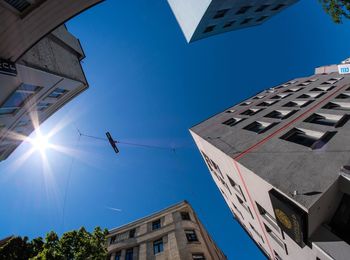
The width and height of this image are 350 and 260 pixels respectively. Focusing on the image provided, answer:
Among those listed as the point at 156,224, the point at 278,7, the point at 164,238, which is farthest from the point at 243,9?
the point at 156,224

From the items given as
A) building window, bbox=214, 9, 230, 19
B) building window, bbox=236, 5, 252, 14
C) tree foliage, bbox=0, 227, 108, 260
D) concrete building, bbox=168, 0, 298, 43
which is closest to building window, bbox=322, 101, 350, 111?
concrete building, bbox=168, 0, 298, 43

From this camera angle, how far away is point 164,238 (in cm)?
1853

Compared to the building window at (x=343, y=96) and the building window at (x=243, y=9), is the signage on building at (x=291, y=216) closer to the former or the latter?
the building window at (x=343, y=96)

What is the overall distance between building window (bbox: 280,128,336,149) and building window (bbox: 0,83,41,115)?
→ 59.0 ft

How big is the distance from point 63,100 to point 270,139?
21702mm

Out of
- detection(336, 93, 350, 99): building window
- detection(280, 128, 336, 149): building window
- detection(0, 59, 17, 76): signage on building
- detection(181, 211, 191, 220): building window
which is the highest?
detection(0, 59, 17, 76): signage on building

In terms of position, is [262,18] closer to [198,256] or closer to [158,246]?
[198,256]

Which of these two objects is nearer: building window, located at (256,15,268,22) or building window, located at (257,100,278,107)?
building window, located at (257,100,278,107)

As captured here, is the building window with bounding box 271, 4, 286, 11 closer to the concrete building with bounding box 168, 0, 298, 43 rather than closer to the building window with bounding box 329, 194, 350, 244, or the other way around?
the concrete building with bounding box 168, 0, 298, 43

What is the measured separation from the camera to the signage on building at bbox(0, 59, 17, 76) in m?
9.05

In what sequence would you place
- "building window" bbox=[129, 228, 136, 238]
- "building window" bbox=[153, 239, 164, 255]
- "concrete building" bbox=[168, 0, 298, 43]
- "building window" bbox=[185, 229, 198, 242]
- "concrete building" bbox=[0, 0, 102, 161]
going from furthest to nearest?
"building window" bbox=[129, 228, 136, 238], "concrete building" bbox=[168, 0, 298, 43], "building window" bbox=[185, 229, 198, 242], "building window" bbox=[153, 239, 164, 255], "concrete building" bbox=[0, 0, 102, 161]

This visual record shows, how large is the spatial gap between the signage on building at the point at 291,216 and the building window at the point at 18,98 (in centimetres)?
1662

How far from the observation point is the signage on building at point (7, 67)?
29.7ft

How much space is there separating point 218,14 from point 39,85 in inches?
747
